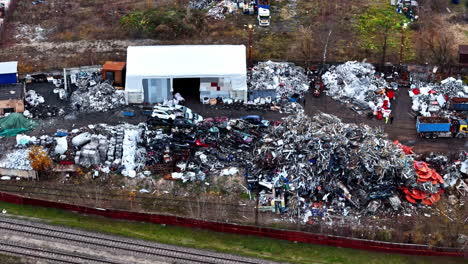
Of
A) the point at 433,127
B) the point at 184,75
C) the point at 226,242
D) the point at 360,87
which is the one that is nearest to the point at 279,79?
the point at 360,87

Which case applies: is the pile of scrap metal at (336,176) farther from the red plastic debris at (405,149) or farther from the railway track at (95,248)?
the railway track at (95,248)

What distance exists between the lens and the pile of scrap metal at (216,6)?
68750mm

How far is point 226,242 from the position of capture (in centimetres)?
3844

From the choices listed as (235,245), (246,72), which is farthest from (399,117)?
(235,245)

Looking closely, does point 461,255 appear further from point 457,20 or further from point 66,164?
point 457,20

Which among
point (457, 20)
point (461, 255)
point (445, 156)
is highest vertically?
point (457, 20)

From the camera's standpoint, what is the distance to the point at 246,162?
147 ft

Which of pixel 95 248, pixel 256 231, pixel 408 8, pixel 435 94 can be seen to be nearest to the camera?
pixel 95 248

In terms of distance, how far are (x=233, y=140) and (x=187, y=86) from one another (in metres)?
10.7

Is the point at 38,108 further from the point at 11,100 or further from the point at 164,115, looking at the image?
the point at 164,115

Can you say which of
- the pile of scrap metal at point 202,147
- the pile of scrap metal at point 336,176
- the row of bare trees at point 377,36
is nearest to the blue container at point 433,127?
the pile of scrap metal at point 336,176

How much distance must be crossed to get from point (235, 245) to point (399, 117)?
21.5 metres

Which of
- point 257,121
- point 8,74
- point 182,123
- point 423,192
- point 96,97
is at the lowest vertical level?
point 423,192

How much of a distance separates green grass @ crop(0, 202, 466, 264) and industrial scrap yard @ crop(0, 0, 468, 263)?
0.11 m
